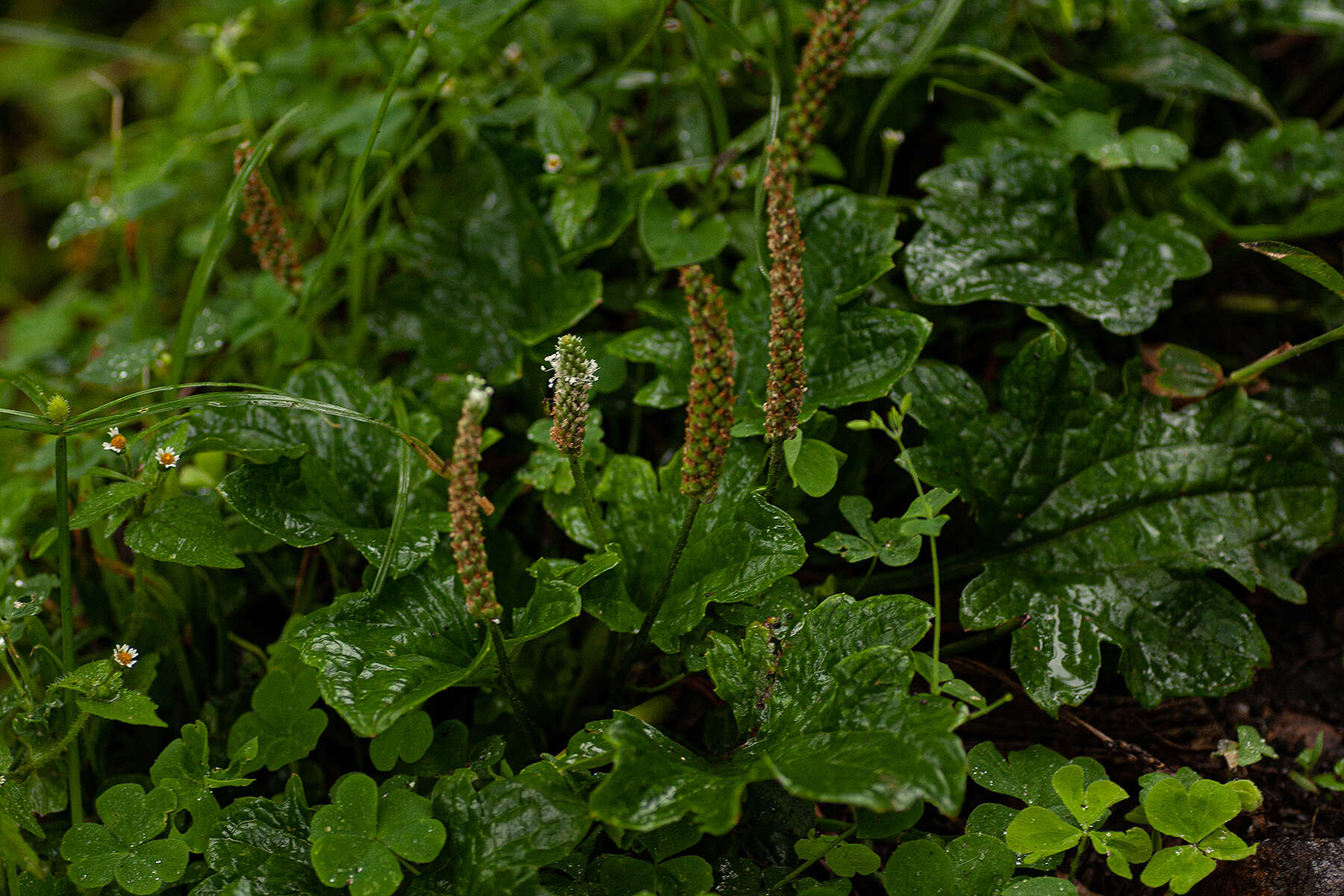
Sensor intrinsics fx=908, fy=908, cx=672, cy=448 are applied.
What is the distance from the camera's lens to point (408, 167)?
292cm

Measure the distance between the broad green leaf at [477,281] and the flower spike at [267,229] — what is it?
13.5 inches

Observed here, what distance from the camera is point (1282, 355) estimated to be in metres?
1.88

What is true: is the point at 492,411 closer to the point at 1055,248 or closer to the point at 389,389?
the point at 389,389

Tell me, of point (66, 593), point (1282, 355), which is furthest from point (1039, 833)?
point (66, 593)

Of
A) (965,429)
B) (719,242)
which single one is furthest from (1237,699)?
(719,242)

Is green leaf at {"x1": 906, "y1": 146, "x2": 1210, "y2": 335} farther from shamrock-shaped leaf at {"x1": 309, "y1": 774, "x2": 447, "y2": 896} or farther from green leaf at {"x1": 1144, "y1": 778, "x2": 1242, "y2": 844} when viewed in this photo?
shamrock-shaped leaf at {"x1": 309, "y1": 774, "x2": 447, "y2": 896}

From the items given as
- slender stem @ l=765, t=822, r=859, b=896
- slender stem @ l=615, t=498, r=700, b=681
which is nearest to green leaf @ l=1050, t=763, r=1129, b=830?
slender stem @ l=765, t=822, r=859, b=896

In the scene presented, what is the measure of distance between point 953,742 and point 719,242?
128 centimetres

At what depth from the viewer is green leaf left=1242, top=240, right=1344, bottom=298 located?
171 centimetres

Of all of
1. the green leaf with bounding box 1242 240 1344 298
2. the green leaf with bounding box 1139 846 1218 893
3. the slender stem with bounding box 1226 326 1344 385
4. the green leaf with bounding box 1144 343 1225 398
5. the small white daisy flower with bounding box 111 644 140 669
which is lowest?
the green leaf with bounding box 1139 846 1218 893

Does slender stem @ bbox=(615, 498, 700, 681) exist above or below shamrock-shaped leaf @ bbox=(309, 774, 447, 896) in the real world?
above

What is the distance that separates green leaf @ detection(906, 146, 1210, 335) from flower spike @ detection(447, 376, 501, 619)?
44.7 inches

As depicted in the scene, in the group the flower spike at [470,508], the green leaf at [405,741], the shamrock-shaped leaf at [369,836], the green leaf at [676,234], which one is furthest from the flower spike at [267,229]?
the shamrock-shaped leaf at [369,836]

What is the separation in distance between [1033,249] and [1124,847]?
Result: 1.30 meters
